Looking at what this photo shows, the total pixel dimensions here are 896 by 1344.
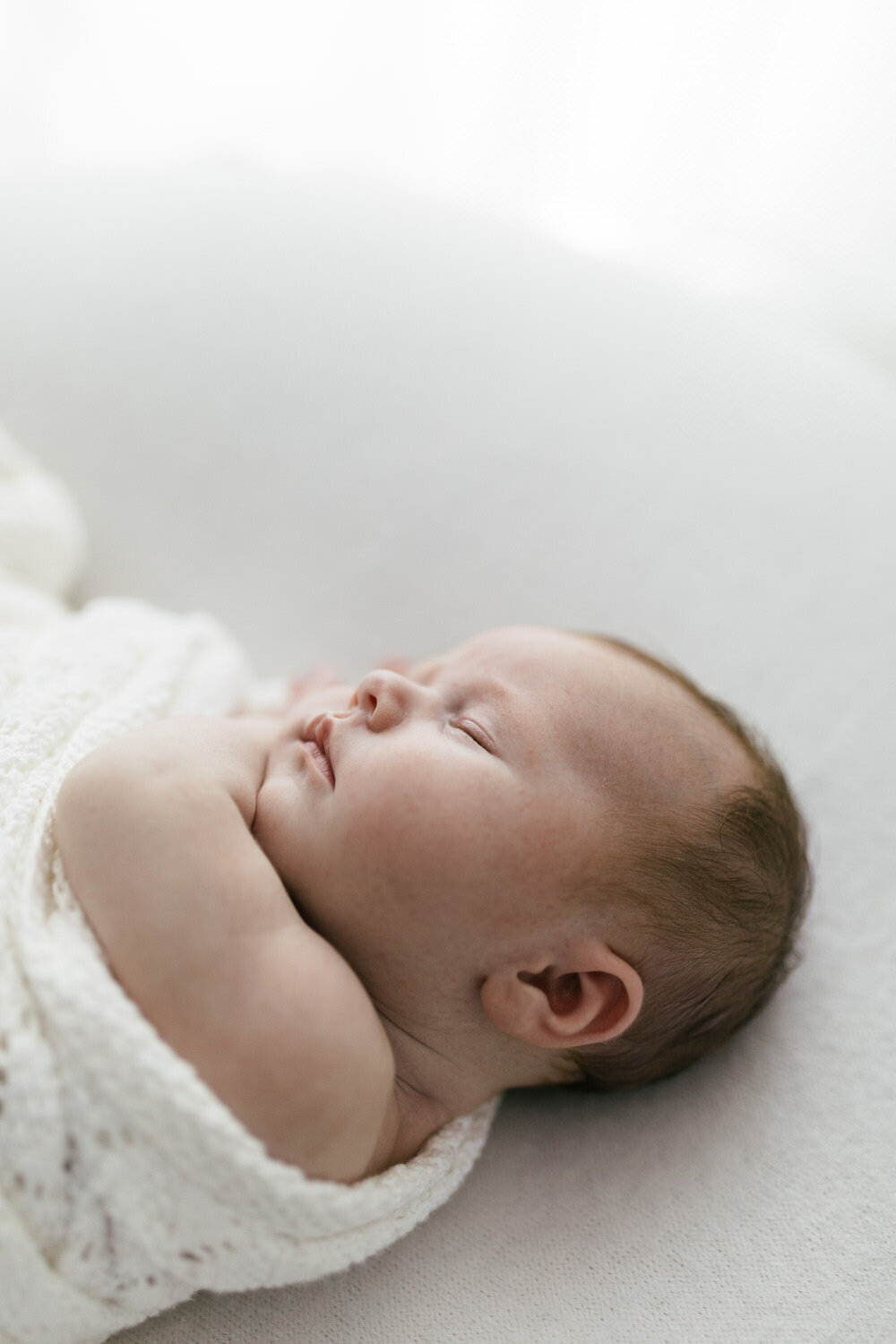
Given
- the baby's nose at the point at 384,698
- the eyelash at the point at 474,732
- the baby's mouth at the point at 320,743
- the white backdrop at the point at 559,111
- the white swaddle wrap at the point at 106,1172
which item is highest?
the white backdrop at the point at 559,111

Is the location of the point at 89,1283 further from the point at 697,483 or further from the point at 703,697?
the point at 697,483

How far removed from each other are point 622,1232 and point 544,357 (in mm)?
991

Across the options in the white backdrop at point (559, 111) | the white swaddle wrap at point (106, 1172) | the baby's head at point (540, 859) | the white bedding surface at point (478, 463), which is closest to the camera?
the white swaddle wrap at point (106, 1172)

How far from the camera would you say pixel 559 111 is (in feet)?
5.41

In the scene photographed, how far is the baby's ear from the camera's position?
2.61 ft

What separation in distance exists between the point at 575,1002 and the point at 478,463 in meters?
0.68

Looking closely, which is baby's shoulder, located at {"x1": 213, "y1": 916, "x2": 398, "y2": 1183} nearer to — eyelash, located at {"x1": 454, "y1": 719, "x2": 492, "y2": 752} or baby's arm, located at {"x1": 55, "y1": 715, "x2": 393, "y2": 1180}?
baby's arm, located at {"x1": 55, "y1": 715, "x2": 393, "y2": 1180}

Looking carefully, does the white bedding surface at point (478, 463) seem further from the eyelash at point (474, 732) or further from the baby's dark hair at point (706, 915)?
the eyelash at point (474, 732)

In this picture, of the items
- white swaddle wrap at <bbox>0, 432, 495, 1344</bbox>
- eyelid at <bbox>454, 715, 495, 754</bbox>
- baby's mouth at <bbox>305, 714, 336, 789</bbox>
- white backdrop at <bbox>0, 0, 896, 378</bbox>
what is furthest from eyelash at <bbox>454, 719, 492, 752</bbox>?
white backdrop at <bbox>0, 0, 896, 378</bbox>

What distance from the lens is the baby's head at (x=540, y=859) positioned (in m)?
0.79

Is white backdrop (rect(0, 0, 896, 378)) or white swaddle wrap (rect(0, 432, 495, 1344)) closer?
white swaddle wrap (rect(0, 432, 495, 1344))

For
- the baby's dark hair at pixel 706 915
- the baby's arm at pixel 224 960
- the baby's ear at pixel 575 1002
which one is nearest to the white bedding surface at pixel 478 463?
the baby's dark hair at pixel 706 915

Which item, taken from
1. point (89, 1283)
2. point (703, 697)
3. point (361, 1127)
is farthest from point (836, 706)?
point (89, 1283)

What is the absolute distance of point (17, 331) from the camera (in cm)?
130
